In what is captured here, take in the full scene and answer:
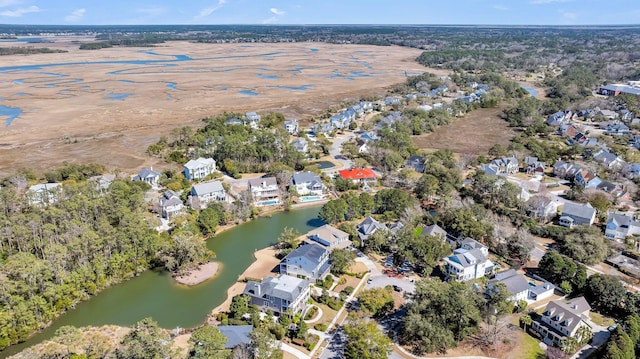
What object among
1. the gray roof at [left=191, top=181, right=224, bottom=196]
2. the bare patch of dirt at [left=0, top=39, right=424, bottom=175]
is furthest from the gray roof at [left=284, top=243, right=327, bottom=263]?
the bare patch of dirt at [left=0, top=39, right=424, bottom=175]

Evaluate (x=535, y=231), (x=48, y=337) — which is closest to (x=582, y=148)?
(x=535, y=231)

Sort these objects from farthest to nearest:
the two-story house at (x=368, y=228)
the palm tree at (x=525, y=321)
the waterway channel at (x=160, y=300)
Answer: the two-story house at (x=368, y=228), the waterway channel at (x=160, y=300), the palm tree at (x=525, y=321)

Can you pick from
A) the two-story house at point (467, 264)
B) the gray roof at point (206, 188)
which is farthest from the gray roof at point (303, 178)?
the two-story house at point (467, 264)

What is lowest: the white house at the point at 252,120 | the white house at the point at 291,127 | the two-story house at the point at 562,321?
the two-story house at the point at 562,321

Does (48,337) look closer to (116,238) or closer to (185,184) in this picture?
(116,238)

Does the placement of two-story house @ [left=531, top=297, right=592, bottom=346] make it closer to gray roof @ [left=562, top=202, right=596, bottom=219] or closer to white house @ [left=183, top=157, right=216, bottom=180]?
gray roof @ [left=562, top=202, right=596, bottom=219]

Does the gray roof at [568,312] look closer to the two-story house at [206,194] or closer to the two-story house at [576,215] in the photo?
the two-story house at [576,215]
